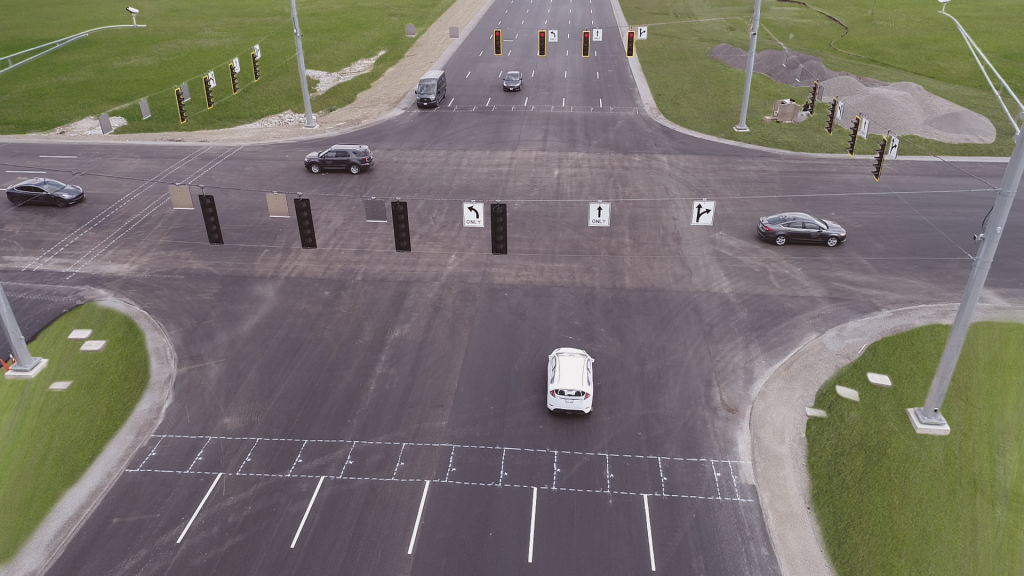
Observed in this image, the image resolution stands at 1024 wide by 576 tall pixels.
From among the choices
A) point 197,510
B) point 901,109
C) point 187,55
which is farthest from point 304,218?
point 187,55

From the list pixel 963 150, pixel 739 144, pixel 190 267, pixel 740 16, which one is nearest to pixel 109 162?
pixel 190 267

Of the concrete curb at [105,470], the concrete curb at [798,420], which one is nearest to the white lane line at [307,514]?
the concrete curb at [798,420]

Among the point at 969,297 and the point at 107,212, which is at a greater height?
the point at 969,297

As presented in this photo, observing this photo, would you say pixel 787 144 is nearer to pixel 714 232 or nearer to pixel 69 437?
pixel 714 232

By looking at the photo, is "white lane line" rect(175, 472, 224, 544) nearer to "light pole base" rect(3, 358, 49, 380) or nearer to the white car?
"light pole base" rect(3, 358, 49, 380)

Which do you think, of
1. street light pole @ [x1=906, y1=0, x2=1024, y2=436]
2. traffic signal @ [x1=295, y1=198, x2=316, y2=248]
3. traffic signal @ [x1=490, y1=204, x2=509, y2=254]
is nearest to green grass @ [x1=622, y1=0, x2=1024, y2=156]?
street light pole @ [x1=906, y1=0, x2=1024, y2=436]

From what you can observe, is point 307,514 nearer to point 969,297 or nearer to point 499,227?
point 499,227
